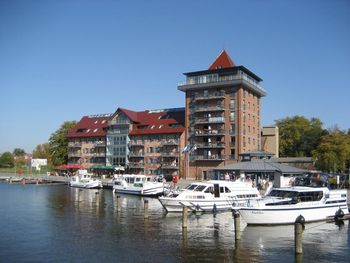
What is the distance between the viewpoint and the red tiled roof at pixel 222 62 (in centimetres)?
9144

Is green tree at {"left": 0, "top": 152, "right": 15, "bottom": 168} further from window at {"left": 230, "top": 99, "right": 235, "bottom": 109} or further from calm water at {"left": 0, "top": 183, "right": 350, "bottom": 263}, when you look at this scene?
calm water at {"left": 0, "top": 183, "right": 350, "bottom": 263}

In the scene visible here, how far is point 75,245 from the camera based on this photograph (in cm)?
2820

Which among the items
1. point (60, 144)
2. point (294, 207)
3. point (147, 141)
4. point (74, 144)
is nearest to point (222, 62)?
point (147, 141)

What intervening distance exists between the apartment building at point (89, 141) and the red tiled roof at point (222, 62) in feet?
116

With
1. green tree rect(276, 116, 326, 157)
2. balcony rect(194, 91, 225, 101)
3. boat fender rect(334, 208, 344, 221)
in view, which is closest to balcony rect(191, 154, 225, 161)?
balcony rect(194, 91, 225, 101)

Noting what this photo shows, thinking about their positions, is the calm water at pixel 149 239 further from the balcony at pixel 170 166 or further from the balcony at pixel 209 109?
the balcony at pixel 170 166

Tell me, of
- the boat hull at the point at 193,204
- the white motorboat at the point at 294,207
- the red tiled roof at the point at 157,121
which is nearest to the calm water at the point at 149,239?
the white motorboat at the point at 294,207

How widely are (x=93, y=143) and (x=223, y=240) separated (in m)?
84.4

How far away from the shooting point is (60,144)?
405ft

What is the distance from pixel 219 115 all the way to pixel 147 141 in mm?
21329

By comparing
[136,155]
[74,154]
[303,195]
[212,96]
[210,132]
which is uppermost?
[212,96]

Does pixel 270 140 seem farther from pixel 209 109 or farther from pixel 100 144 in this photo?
pixel 100 144

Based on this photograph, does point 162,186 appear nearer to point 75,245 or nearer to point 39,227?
point 39,227

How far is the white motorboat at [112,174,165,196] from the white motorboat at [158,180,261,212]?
789 inches
